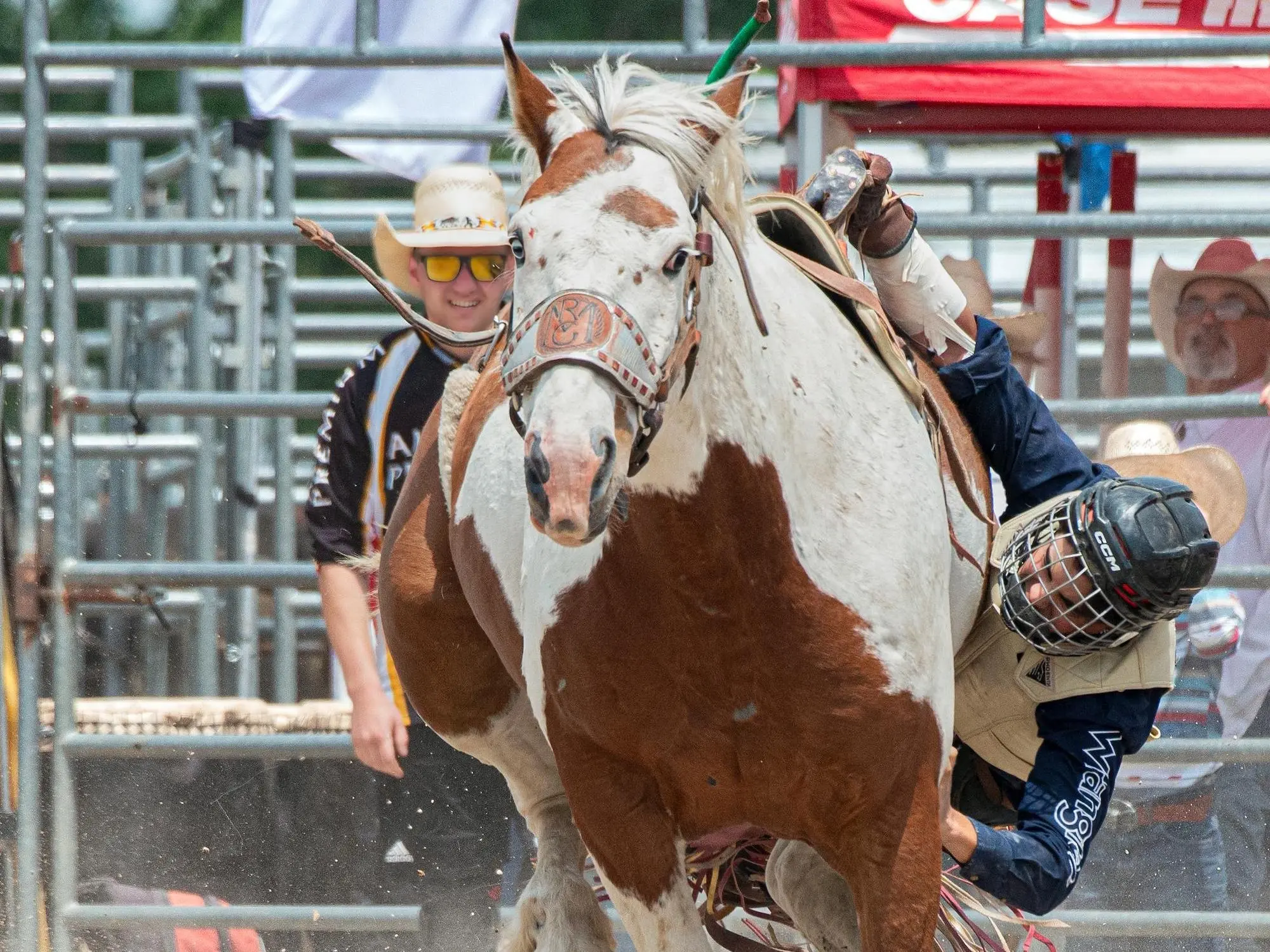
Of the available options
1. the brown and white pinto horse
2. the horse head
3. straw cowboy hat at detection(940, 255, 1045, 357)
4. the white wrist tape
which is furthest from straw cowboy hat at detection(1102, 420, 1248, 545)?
the horse head

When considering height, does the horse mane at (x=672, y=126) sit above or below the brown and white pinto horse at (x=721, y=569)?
above

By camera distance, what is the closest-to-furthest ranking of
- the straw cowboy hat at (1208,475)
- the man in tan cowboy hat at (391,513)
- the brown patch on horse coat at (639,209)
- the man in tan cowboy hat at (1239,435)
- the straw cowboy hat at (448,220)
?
1. the brown patch on horse coat at (639,209)
2. the straw cowboy hat at (1208,475)
3. the man in tan cowboy hat at (391,513)
4. the straw cowboy hat at (448,220)
5. the man in tan cowboy hat at (1239,435)

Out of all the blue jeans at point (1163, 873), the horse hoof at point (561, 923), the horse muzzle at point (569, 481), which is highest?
the horse muzzle at point (569, 481)

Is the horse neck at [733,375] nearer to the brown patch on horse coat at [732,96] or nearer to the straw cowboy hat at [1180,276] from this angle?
the brown patch on horse coat at [732,96]

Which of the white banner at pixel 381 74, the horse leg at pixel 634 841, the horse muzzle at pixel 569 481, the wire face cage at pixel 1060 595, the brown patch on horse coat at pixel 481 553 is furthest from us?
the white banner at pixel 381 74

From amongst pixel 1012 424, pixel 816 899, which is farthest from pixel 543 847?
pixel 1012 424

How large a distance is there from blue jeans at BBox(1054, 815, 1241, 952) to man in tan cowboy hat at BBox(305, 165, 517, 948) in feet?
5.14

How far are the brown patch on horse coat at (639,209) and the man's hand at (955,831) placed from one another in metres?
1.09

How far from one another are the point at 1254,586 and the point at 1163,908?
996 mm

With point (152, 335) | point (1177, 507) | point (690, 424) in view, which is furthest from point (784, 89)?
point (152, 335)

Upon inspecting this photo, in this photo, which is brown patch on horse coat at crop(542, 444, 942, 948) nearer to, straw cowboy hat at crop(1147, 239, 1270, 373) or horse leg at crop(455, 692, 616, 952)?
horse leg at crop(455, 692, 616, 952)

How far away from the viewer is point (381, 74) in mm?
5125

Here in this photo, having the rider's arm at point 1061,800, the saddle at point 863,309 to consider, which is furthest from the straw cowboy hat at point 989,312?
the rider's arm at point 1061,800

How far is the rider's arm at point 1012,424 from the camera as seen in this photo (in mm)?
3234
